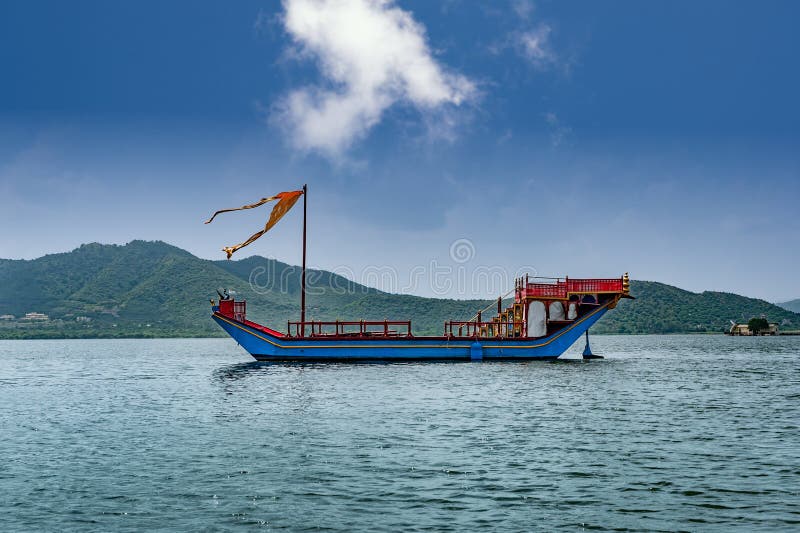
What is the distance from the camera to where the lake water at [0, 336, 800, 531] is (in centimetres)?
1484

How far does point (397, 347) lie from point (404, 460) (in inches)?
1335

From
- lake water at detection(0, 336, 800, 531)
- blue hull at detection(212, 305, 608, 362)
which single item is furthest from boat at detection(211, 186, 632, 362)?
lake water at detection(0, 336, 800, 531)

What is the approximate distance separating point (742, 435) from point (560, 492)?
35.7 ft

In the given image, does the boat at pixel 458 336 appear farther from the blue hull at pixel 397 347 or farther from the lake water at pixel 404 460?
the lake water at pixel 404 460

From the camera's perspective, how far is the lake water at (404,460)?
14844 millimetres

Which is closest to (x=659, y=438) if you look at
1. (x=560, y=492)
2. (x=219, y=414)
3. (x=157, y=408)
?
(x=560, y=492)

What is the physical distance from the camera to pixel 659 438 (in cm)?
2355

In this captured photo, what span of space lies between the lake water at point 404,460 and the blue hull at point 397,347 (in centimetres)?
1448

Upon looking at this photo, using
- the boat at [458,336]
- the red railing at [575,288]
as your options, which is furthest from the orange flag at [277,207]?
the red railing at [575,288]

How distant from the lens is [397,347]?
177 feet

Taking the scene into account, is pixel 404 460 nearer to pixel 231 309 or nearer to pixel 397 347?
pixel 397 347

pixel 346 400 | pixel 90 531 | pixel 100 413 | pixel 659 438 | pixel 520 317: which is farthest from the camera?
pixel 520 317

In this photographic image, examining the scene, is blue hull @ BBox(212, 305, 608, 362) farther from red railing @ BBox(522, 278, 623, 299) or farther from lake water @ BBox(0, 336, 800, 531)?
lake water @ BBox(0, 336, 800, 531)

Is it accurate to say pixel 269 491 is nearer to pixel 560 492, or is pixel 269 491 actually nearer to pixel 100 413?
pixel 560 492
